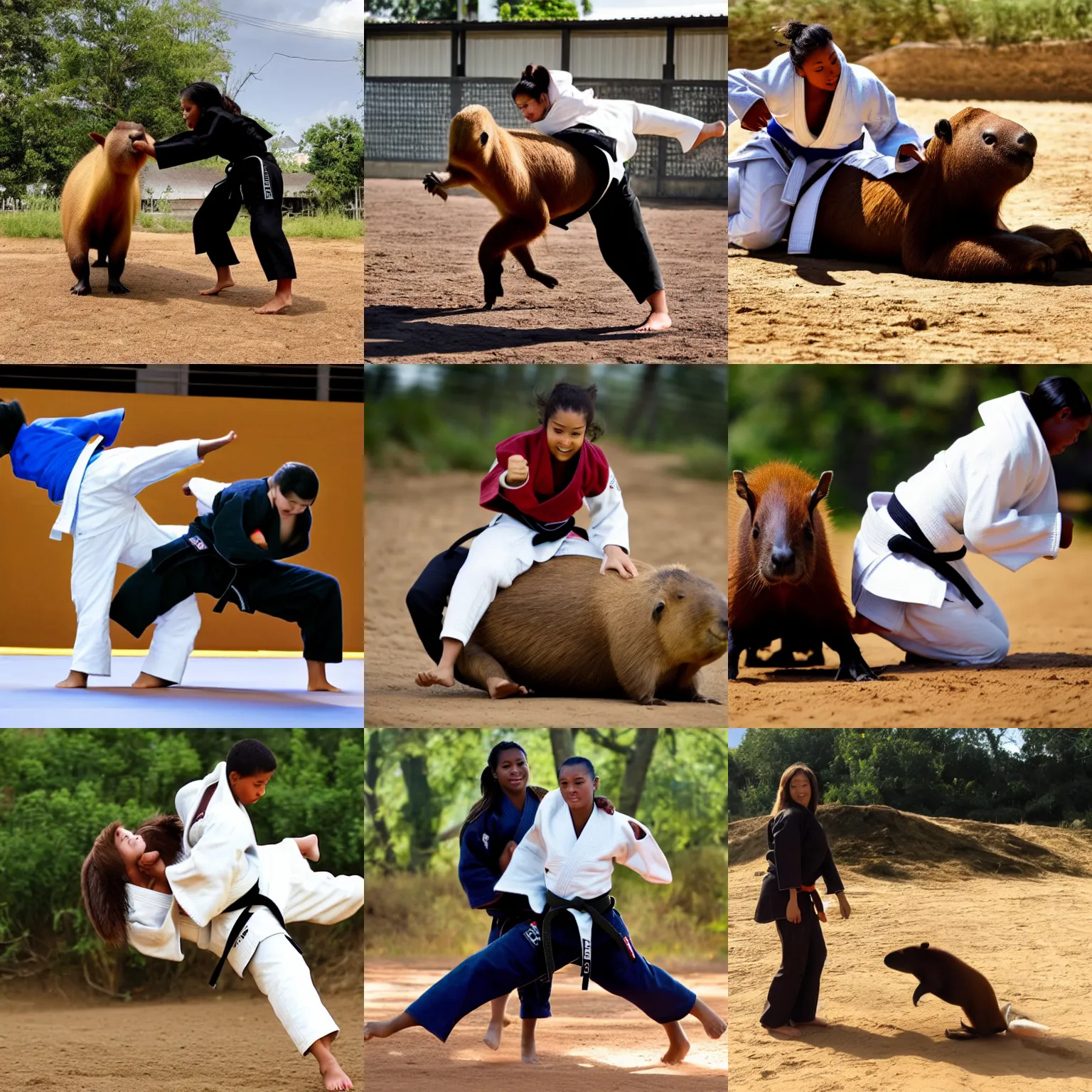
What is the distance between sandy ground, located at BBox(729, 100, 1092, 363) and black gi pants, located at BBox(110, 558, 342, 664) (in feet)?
8.51

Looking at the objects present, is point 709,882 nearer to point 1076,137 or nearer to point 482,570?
point 482,570

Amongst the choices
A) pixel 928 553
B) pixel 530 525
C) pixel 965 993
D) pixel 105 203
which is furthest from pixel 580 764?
pixel 105 203

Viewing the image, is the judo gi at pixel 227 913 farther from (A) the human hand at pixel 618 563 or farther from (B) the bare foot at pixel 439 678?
(A) the human hand at pixel 618 563

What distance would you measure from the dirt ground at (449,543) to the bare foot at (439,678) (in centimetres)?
7

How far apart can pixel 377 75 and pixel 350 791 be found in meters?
4.78

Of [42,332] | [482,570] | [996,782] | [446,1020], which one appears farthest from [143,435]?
[996,782]

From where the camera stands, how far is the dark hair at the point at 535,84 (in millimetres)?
7305

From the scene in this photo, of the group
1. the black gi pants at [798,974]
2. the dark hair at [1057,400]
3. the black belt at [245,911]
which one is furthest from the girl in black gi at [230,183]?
the black gi pants at [798,974]

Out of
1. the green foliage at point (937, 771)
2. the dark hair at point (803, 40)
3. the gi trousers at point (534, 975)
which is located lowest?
the gi trousers at point (534, 975)

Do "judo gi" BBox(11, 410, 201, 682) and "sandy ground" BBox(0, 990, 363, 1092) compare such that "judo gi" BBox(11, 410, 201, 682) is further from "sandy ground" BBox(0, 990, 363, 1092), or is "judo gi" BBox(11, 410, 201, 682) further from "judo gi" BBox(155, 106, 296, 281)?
"sandy ground" BBox(0, 990, 363, 1092)

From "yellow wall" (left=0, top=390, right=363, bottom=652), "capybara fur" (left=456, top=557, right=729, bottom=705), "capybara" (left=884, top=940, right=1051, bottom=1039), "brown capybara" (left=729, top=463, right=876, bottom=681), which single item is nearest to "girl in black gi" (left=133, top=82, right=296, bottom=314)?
"yellow wall" (left=0, top=390, right=363, bottom=652)

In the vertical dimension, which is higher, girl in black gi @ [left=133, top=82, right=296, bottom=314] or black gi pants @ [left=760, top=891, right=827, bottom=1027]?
girl in black gi @ [left=133, top=82, right=296, bottom=314]

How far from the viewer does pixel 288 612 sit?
279 inches

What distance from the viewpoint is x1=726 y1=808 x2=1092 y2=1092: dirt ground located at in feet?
22.0
